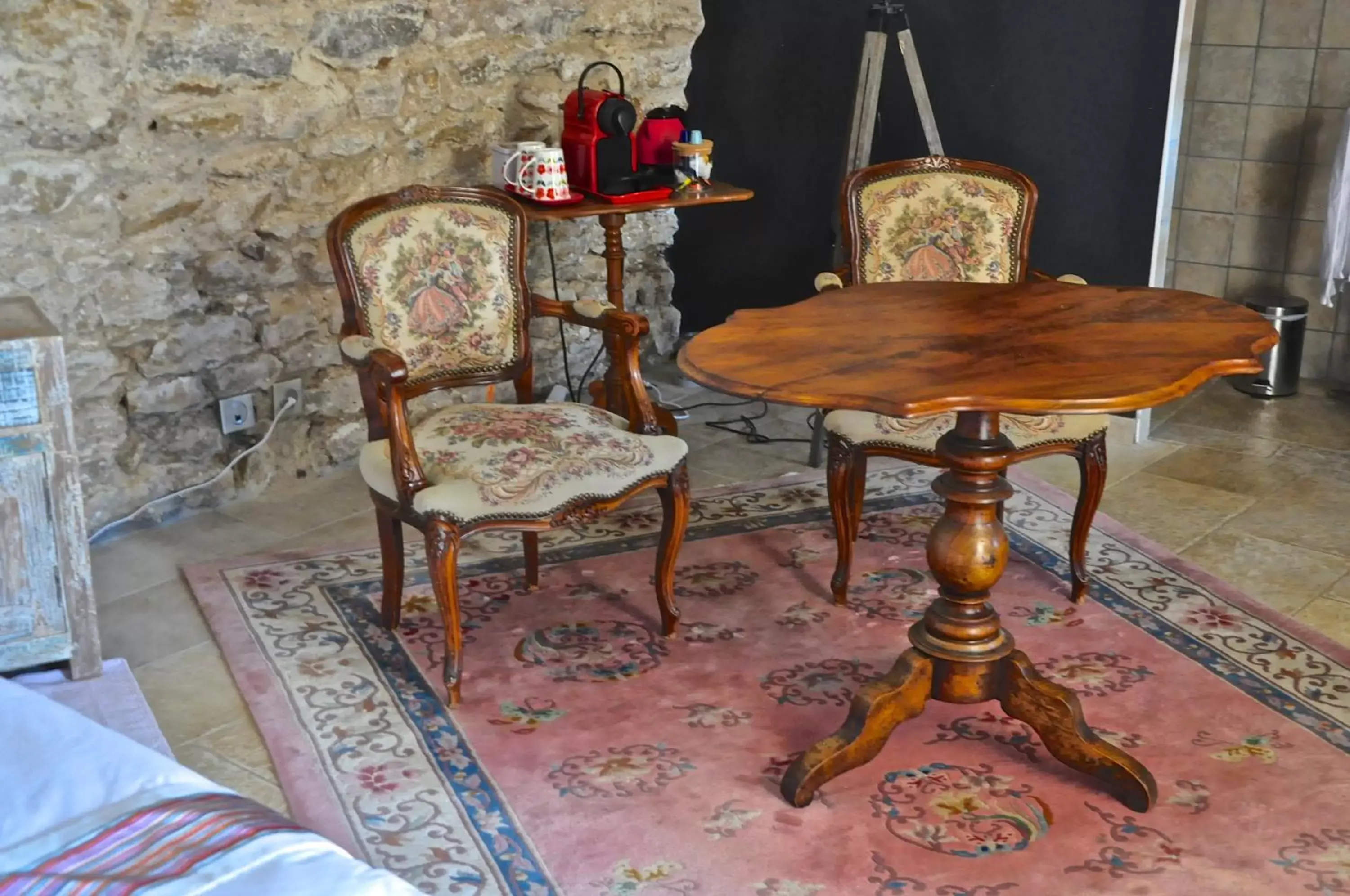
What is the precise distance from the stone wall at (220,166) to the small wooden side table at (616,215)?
0.58m

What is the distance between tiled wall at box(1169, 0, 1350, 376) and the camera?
4.62 metres

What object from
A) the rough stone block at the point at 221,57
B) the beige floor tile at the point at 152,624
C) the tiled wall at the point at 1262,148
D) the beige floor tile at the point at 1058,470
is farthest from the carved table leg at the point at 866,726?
the tiled wall at the point at 1262,148

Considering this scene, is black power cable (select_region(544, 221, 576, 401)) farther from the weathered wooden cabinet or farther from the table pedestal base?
the table pedestal base

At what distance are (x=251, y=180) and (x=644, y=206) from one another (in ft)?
Answer: 3.40

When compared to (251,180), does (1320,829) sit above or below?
below

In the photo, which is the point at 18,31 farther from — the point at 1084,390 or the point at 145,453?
the point at 1084,390

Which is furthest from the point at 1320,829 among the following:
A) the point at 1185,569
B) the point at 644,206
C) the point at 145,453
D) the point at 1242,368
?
→ the point at 145,453

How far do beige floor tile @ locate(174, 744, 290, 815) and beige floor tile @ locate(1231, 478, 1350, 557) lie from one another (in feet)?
8.12

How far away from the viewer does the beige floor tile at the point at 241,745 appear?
96.1 inches

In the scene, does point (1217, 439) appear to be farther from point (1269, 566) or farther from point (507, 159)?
point (507, 159)

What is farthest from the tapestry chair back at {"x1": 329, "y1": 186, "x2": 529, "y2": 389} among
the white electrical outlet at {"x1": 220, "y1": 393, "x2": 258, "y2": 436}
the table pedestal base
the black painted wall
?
the black painted wall

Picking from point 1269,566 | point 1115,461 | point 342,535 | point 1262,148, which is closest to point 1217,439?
point 1115,461

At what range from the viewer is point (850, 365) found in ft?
7.16

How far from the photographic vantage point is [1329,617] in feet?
9.93
